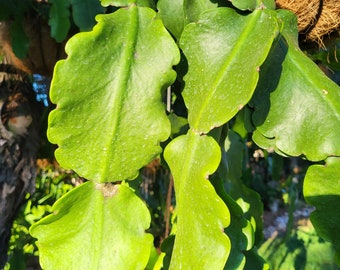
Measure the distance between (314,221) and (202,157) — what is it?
0.16 m

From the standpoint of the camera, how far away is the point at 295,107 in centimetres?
57

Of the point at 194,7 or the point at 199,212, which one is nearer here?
the point at 199,212

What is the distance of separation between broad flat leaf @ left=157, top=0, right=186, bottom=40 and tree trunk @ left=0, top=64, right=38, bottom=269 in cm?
69

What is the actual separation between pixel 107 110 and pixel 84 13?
36 centimetres

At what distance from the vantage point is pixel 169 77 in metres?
0.54

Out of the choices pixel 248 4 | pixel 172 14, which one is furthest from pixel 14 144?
pixel 248 4

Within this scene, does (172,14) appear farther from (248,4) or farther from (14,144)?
(14,144)

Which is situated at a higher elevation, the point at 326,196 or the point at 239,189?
the point at 326,196

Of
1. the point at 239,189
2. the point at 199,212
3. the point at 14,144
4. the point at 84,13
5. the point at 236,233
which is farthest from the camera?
the point at 14,144

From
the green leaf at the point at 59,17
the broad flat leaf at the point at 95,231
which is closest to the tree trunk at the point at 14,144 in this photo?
the green leaf at the point at 59,17

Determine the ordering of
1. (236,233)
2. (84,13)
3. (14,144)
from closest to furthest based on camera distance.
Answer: (236,233) < (84,13) < (14,144)

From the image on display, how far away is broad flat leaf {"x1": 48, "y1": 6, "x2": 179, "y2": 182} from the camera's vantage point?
52 cm

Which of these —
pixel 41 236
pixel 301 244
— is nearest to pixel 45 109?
pixel 41 236

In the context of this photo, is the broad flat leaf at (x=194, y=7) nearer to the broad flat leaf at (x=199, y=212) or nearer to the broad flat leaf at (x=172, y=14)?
the broad flat leaf at (x=172, y=14)
